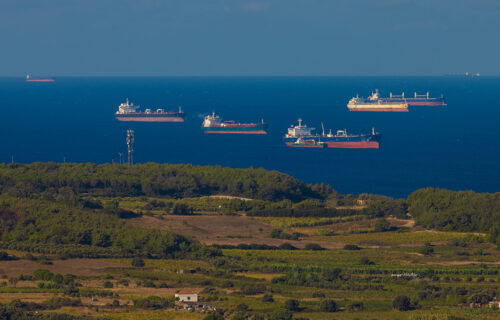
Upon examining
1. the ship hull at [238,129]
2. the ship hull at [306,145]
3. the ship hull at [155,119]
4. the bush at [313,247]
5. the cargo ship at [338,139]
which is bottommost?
the bush at [313,247]

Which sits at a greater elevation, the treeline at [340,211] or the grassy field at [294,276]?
the treeline at [340,211]

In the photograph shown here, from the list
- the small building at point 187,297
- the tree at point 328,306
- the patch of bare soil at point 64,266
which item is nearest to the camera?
the tree at point 328,306

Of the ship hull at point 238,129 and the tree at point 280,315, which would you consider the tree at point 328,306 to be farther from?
the ship hull at point 238,129

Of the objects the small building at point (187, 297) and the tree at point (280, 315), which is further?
the small building at point (187, 297)

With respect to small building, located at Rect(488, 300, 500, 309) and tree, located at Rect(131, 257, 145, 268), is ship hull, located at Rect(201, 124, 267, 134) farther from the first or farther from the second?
small building, located at Rect(488, 300, 500, 309)

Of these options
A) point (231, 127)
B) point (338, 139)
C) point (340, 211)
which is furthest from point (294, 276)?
point (231, 127)

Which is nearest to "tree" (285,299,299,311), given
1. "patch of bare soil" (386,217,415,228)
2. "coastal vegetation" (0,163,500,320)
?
"coastal vegetation" (0,163,500,320)

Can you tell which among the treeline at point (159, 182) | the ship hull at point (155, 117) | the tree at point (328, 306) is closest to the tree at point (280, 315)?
the tree at point (328, 306)
